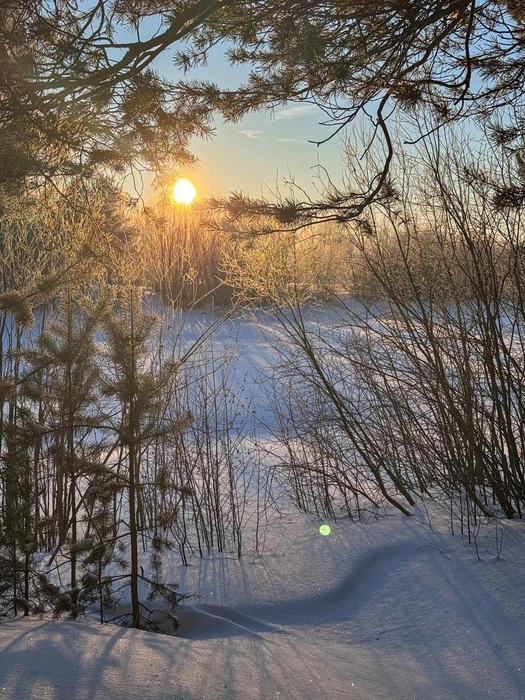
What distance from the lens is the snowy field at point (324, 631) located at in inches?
103

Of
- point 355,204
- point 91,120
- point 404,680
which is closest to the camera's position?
point 404,680

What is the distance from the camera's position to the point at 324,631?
369cm

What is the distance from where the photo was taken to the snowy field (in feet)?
8.56

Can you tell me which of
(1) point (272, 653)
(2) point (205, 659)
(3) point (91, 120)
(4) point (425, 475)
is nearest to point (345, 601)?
(1) point (272, 653)

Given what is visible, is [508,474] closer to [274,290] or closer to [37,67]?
[274,290]

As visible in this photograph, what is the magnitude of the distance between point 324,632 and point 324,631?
0.05ft

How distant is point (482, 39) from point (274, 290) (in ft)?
7.93

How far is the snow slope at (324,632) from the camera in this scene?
2.61m

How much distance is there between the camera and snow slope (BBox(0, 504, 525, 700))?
2.61 metres

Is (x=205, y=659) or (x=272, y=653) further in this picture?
(x=272, y=653)

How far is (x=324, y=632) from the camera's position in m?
3.67

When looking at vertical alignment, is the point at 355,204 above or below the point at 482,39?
below

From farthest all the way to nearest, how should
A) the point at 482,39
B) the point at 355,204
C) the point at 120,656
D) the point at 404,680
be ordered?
the point at 482,39
the point at 355,204
the point at 404,680
the point at 120,656

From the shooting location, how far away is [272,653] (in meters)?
3.13
